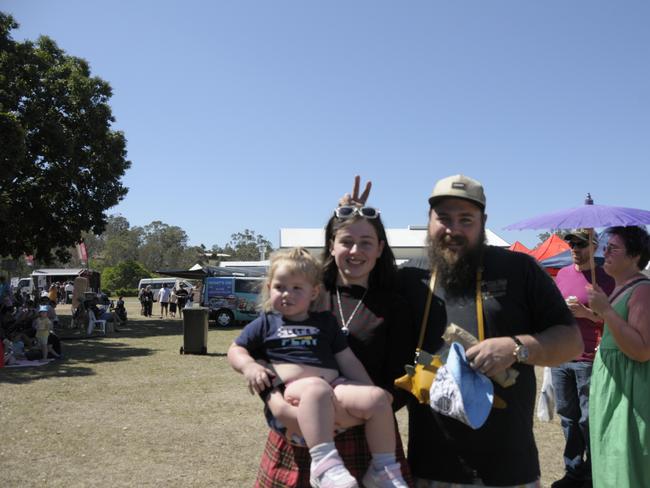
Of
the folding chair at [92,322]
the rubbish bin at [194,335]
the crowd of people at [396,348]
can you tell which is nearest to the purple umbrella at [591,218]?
the crowd of people at [396,348]

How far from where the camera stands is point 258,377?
210cm

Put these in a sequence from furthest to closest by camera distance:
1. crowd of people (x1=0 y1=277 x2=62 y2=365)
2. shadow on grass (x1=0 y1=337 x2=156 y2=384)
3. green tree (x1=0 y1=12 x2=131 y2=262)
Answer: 1. green tree (x1=0 y1=12 x2=131 y2=262)
2. crowd of people (x1=0 y1=277 x2=62 y2=365)
3. shadow on grass (x1=0 y1=337 x2=156 y2=384)

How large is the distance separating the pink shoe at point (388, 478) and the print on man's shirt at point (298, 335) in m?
0.52

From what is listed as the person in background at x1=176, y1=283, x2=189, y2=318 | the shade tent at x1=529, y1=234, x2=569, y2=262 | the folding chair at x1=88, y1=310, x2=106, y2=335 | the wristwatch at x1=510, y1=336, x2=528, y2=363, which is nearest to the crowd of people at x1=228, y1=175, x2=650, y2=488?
the wristwatch at x1=510, y1=336, x2=528, y2=363

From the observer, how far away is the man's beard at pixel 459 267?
2273 millimetres

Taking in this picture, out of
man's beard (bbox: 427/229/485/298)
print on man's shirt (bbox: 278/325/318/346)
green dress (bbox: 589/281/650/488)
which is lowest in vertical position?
green dress (bbox: 589/281/650/488)

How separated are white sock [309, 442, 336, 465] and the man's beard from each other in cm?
77

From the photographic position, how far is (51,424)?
7.11 m

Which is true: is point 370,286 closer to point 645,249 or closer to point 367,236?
point 367,236

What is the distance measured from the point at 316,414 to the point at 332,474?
0.68ft

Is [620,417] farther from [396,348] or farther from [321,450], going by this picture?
[321,450]

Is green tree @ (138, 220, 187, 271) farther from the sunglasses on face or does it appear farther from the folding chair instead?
the sunglasses on face

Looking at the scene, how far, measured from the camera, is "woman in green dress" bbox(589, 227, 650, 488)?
332cm

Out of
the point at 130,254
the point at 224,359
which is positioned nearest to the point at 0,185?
the point at 224,359
